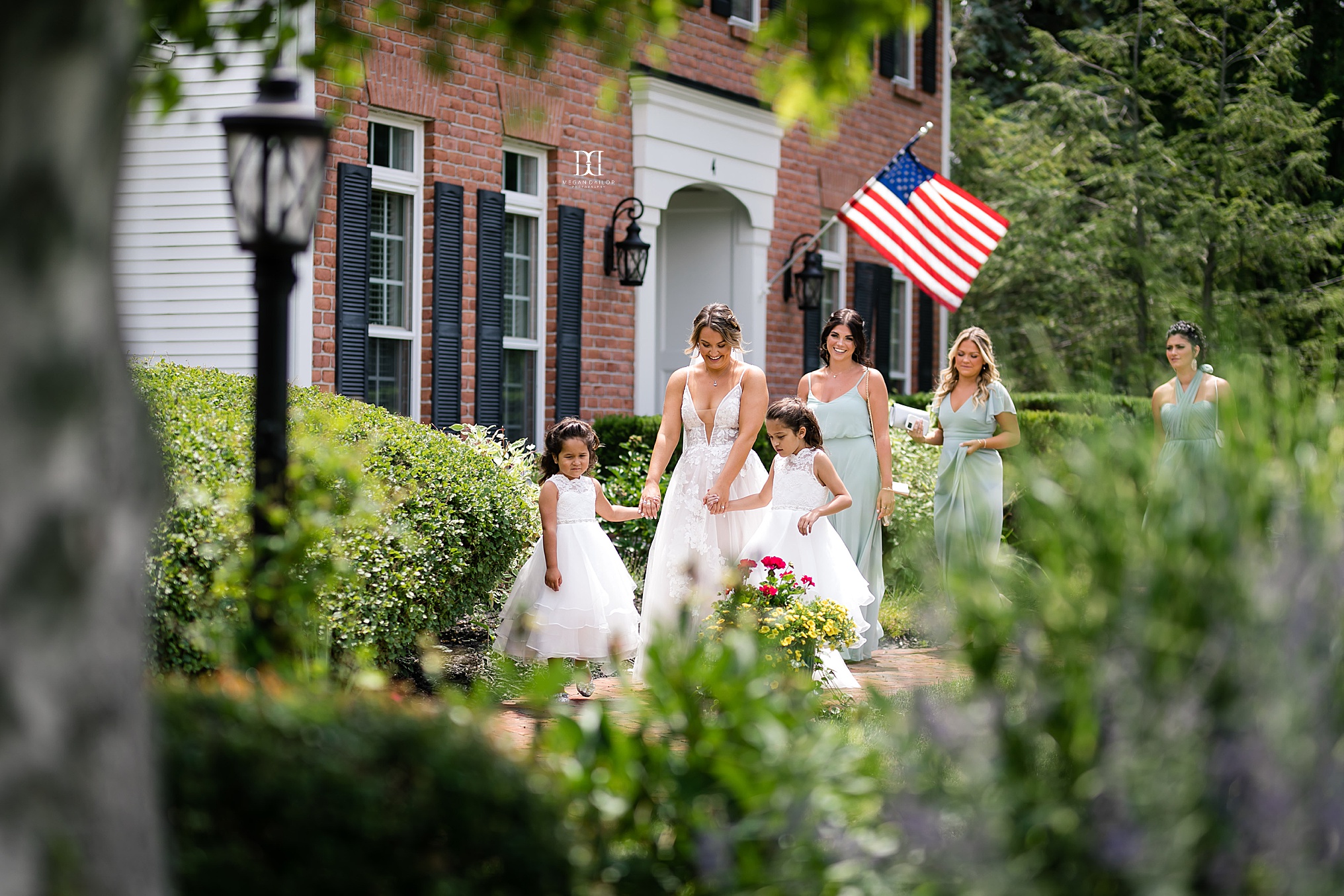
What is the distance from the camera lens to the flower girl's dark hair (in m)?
6.92

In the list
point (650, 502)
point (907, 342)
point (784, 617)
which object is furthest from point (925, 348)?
point (784, 617)

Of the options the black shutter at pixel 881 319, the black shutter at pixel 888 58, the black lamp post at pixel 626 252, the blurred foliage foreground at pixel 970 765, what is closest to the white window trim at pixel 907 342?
the black shutter at pixel 881 319

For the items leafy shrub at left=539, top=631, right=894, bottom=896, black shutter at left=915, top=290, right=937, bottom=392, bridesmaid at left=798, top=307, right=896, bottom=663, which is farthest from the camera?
black shutter at left=915, top=290, right=937, bottom=392

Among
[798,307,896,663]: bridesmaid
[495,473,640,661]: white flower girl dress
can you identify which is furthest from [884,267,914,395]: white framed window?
[495,473,640,661]: white flower girl dress

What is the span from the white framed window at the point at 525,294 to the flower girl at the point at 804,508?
378cm

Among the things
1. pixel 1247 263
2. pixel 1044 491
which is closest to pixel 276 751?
pixel 1044 491

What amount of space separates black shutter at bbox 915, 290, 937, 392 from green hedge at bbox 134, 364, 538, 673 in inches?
340

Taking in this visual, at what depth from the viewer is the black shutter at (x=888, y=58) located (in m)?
14.7

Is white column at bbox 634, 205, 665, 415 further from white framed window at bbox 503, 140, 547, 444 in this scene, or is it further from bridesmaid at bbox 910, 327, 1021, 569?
bridesmaid at bbox 910, 327, 1021, 569

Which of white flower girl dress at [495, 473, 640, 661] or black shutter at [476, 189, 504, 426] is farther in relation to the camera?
black shutter at [476, 189, 504, 426]

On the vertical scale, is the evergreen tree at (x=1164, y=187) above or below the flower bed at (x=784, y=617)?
above

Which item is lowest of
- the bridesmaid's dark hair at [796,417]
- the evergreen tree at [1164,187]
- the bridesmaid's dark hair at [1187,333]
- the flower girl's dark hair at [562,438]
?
the flower girl's dark hair at [562,438]

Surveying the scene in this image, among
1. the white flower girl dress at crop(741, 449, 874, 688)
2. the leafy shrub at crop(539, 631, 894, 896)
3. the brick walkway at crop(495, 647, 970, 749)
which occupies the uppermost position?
the white flower girl dress at crop(741, 449, 874, 688)

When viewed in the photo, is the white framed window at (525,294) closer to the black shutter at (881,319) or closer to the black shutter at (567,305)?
the black shutter at (567,305)
